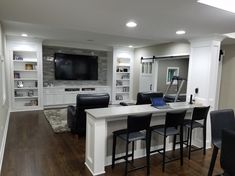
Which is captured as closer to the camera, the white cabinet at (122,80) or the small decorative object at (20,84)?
the small decorative object at (20,84)

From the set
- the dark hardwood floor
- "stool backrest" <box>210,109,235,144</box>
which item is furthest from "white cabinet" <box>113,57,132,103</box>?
"stool backrest" <box>210,109,235,144</box>

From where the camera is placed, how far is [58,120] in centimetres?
532

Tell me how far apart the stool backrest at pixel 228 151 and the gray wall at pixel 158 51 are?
3.97m

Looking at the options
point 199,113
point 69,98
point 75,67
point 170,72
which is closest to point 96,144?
point 199,113

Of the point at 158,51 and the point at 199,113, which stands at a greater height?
the point at 158,51

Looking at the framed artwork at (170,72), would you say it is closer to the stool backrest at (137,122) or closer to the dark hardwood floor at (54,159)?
the dark hardwood floor at (54,159)

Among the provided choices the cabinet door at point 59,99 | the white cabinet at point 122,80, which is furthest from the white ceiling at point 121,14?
the white cabinet at point 122,80

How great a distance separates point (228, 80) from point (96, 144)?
4.10 m

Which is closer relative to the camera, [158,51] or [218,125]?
[218,125]

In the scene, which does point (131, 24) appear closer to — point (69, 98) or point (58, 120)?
point (58, 120)

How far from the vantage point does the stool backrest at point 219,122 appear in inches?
100

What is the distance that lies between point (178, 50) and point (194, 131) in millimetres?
2806

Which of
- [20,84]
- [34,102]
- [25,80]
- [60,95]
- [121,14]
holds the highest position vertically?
[121,14]

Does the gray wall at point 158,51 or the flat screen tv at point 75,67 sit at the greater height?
the gray wall at point 158,51
